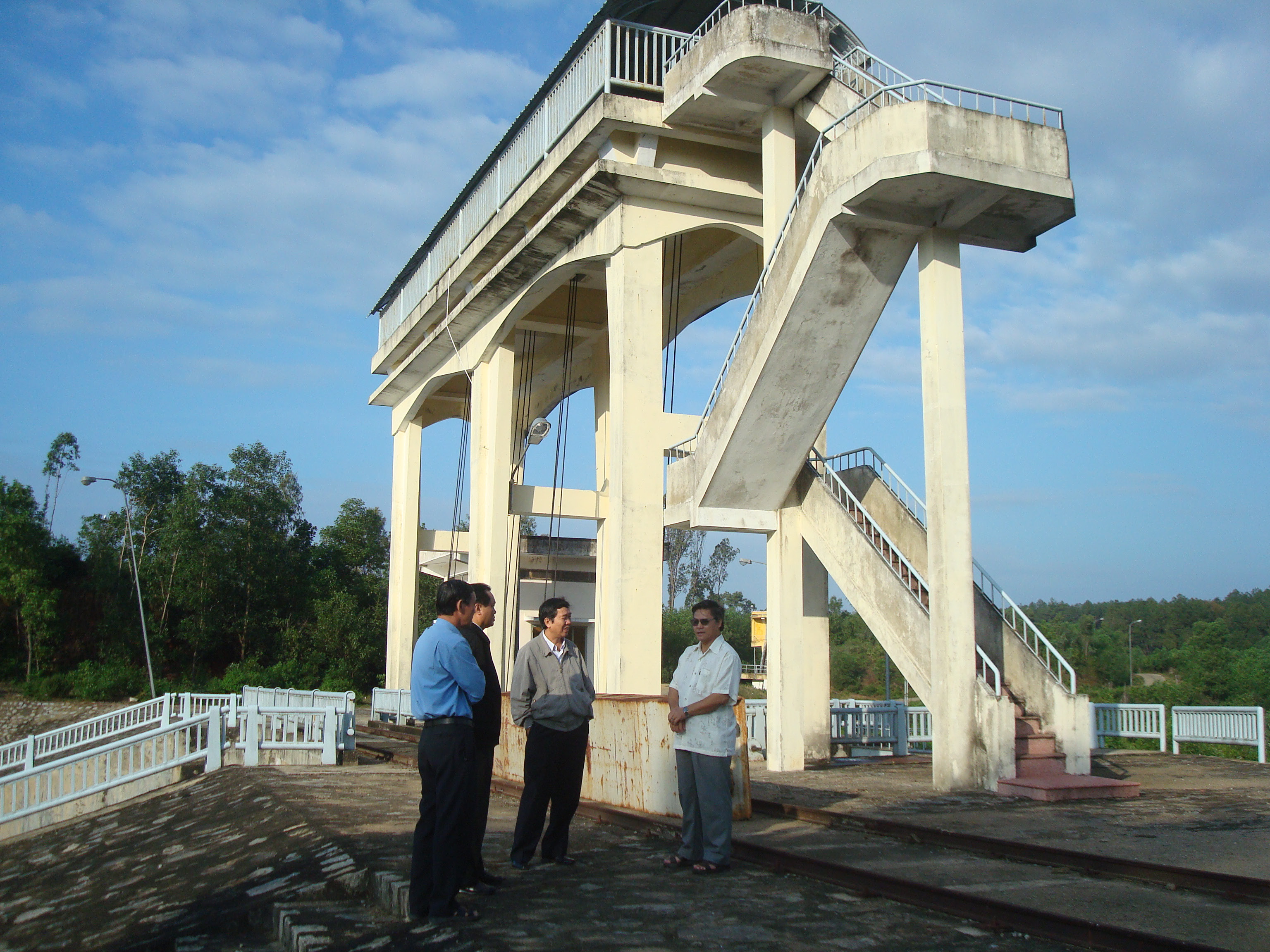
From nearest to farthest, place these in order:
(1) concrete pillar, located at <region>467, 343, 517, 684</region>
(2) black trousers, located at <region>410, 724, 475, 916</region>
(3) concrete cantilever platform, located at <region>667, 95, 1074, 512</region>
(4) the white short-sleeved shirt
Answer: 1. (2) black trousers, located at <region>410, 724, 475, 916</region>
2. (4) the white short-sleeved shirt
3. (3) concrete cantilever platform, located at <region>667, 95, 1074, 512</region>
4. (1) concrete pillar, located at <region>467, 343, 517, 684</region>

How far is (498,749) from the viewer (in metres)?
12.4

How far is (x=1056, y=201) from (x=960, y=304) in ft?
5.06

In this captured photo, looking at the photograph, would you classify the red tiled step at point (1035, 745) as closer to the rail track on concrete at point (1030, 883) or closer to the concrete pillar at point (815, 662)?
the rail track on concrete at point (1030, 883)

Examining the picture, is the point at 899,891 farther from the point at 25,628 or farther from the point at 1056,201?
the point at 25,628

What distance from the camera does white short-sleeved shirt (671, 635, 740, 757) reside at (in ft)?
22.2

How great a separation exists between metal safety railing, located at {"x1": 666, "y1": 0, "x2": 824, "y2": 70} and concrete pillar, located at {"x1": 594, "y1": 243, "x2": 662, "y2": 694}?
3.14 metres

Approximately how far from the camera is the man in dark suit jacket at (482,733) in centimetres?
614

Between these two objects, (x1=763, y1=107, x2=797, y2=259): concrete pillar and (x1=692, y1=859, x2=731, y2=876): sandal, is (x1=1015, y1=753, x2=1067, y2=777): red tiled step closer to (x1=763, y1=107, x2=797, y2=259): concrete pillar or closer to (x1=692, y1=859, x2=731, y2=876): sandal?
(x1=692, y1=859, x2=731, y2=876): sandal

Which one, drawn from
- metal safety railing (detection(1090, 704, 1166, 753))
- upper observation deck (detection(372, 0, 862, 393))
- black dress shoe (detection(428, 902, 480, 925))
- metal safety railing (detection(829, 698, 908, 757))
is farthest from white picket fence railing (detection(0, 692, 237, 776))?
metal safety railing (detection(1090, 704, 1166, 753))

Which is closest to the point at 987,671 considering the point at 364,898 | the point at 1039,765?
the point at 1039,765

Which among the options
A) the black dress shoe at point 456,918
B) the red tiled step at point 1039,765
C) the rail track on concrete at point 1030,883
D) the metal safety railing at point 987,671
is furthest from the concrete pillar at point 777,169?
the black dress shoe at point 456,918

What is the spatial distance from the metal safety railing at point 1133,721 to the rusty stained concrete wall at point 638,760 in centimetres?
1212

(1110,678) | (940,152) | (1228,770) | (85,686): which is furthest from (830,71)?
(1110,678)

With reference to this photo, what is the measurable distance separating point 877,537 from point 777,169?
5.78 metres
